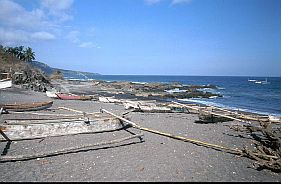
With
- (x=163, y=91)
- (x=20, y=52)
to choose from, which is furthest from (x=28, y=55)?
(x=163, y=91)

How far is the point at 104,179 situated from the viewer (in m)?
6.73

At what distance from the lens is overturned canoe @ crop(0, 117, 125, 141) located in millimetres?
9438

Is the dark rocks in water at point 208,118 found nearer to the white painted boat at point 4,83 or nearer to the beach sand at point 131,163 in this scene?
the beach sand at point 131,163

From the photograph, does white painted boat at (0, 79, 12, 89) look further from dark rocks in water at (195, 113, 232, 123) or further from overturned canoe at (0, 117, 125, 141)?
dark rocks in water at (195, 113, 232, 123)

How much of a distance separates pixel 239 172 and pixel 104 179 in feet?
13.5

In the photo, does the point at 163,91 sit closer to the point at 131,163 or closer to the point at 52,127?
the point at 52,127

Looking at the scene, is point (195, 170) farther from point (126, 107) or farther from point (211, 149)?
point (126, 107)

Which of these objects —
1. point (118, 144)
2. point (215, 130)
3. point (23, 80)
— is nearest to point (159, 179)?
point (118, 144)

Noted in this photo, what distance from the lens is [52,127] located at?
A: 403 inches

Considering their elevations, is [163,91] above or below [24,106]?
below

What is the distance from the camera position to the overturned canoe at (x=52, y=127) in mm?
9438

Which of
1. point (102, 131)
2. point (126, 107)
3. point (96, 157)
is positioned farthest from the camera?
point (126, 107)

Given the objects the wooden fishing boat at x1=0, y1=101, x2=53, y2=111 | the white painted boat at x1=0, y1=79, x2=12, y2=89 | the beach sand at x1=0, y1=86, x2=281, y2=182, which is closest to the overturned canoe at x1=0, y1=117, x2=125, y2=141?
the beach sand at x1=0, y1=86, x2=281, y2=182

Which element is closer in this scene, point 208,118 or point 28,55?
point 208,118
